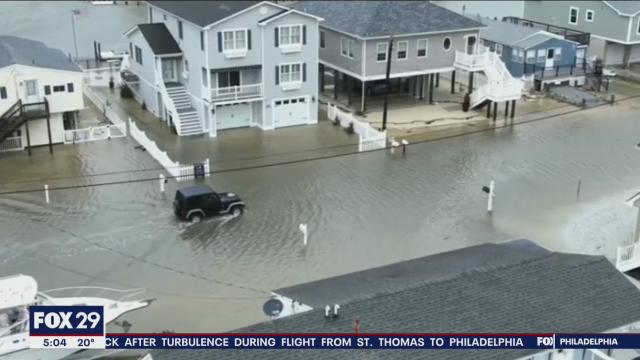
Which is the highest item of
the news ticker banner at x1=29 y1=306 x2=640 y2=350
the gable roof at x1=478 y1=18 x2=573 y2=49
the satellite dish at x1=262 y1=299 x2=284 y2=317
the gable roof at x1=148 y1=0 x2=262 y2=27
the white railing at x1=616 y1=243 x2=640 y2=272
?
the gable roof at x1=148 y1=0 x2=262 y2=27

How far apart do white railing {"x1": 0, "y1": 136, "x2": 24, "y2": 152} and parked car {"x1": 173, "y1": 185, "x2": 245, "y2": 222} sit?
12.1 meters

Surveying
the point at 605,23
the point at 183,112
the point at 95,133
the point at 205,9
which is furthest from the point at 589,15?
the point at 95,133

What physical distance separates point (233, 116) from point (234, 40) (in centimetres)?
433

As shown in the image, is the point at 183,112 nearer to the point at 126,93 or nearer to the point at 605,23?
the point at 126,93

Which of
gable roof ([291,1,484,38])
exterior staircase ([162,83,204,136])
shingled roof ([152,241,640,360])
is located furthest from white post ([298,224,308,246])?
gable roof ([291,1,484,38])

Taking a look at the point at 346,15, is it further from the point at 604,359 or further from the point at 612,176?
the point at 604,359

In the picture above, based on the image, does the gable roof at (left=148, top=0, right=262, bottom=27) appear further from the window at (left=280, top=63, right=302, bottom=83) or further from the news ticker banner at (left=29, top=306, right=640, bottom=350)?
the news ticker banner at (left=29, top=306, right=640, bottom=350)

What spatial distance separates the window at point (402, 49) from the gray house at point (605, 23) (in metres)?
17.8

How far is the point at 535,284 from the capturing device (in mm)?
21344

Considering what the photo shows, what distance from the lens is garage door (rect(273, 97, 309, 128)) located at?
151 feet

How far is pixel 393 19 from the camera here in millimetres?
49188

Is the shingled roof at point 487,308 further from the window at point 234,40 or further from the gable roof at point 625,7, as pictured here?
the gable roof at point 625,7

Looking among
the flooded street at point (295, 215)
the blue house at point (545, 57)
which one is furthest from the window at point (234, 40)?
the blue house at point (545, 57)

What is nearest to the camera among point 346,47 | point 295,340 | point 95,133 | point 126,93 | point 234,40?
point 295,340
